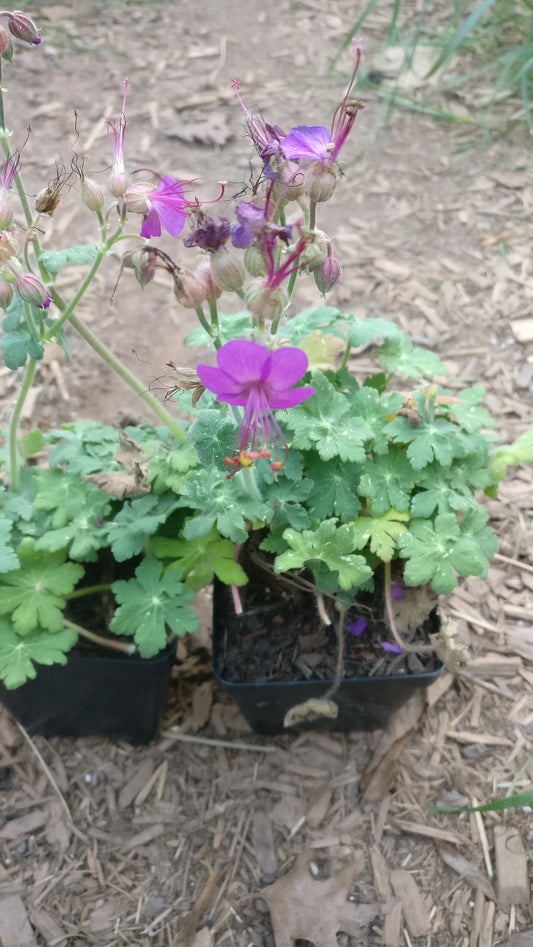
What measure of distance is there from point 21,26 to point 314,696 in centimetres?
146

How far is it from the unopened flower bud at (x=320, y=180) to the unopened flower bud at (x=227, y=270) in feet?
0.54

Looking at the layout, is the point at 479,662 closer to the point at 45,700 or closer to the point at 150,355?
the point at 45,700

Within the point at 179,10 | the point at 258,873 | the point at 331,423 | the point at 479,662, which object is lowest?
the point at 258,873

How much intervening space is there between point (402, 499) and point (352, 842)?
886 millimetres

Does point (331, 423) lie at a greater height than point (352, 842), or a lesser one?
greater

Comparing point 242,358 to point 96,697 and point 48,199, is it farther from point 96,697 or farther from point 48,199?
point 96,697

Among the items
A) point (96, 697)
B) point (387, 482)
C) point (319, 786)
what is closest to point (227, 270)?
point (387, 482)

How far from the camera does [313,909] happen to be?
5.42ft

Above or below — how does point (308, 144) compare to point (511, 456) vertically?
above

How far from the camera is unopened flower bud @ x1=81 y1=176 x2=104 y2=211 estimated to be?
122 cm

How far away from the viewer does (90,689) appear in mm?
1783

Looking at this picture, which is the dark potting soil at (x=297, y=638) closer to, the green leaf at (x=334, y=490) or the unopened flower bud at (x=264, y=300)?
the green leaf at (x=334, y=490)

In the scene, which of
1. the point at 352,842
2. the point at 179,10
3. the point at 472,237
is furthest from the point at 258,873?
the point at 179,10

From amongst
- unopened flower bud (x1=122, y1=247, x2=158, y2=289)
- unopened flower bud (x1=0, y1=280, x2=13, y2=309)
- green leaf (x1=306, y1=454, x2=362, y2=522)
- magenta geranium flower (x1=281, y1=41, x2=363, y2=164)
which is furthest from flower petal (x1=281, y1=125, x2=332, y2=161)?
green leaf (x1=306, y1=454, x2=362, y2=522)
